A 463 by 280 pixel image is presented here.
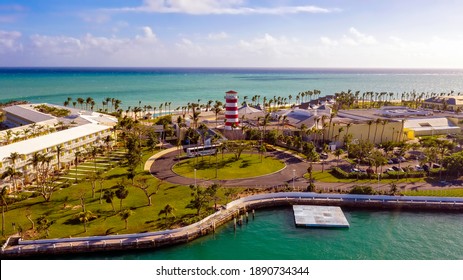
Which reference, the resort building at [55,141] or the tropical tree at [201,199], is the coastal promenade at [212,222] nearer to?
the tropical tree at [201,199]

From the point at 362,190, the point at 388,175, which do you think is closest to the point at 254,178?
the point at 362,190

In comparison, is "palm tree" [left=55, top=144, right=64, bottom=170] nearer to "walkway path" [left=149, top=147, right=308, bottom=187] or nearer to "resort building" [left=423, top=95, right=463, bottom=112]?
"walkway path" [left=149, top=147, right=308, bottom=187]

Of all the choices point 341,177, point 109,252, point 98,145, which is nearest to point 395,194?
point 341,177

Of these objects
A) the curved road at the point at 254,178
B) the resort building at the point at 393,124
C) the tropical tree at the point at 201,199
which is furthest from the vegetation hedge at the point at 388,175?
the tropical tree at the point at 201,199

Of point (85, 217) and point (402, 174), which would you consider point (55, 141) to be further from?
point (402, 174)

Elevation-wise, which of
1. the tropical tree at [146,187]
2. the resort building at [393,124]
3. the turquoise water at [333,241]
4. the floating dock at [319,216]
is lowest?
the turquoise water at [333,241]
